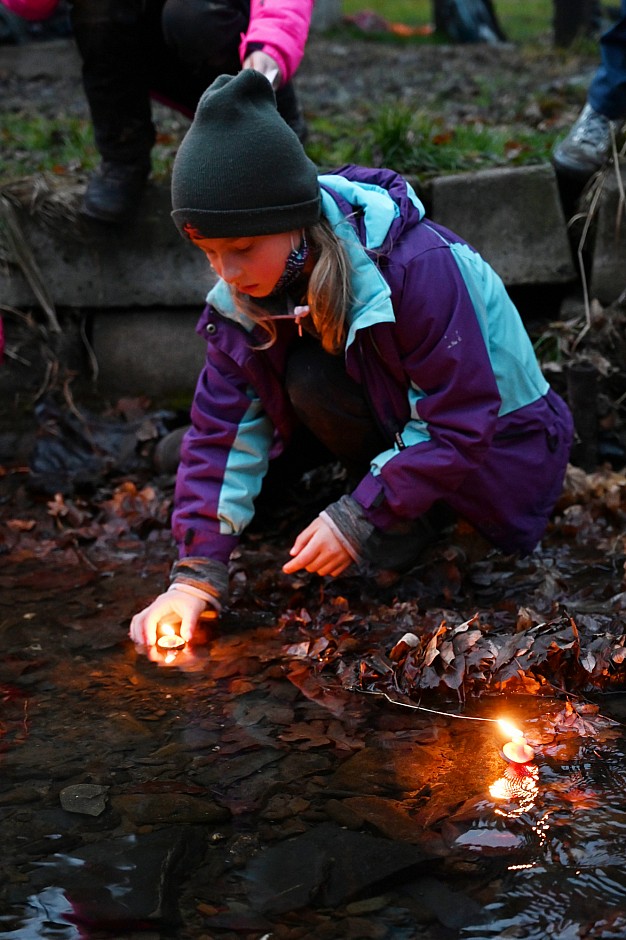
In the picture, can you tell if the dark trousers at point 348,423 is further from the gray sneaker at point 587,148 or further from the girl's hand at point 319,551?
the gray sneaker at point 587,148

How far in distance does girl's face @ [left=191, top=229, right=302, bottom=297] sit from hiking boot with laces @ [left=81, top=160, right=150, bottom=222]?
5.00ft

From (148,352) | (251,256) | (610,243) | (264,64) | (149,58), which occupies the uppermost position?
(264,64)

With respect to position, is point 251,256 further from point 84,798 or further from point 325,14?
point 325,14

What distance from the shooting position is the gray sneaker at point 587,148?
375 cm

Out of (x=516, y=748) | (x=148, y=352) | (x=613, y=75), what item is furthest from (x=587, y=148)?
(x=516, y=748)

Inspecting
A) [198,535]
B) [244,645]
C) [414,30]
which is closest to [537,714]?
[244,645]

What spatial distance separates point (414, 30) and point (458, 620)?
1092 centimetres

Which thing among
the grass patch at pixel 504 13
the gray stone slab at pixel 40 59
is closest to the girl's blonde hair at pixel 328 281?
the gray stone slab at pixel 40 59

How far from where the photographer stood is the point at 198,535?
280cm

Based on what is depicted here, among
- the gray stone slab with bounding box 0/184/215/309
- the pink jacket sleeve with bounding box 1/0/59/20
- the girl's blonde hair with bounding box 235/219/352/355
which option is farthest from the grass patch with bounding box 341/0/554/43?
the girl's blonde hair with bounding box 235/219/352/355

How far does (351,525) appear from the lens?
2.61 metres

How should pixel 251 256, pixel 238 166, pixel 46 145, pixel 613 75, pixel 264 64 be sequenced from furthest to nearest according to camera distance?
pixel 46 145, pixel 613 75, pixel 264 64, pixel 251 256, pixel 238 166

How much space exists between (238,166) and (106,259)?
76.2 inches

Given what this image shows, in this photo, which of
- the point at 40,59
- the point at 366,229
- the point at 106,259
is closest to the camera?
the point at 366,229
